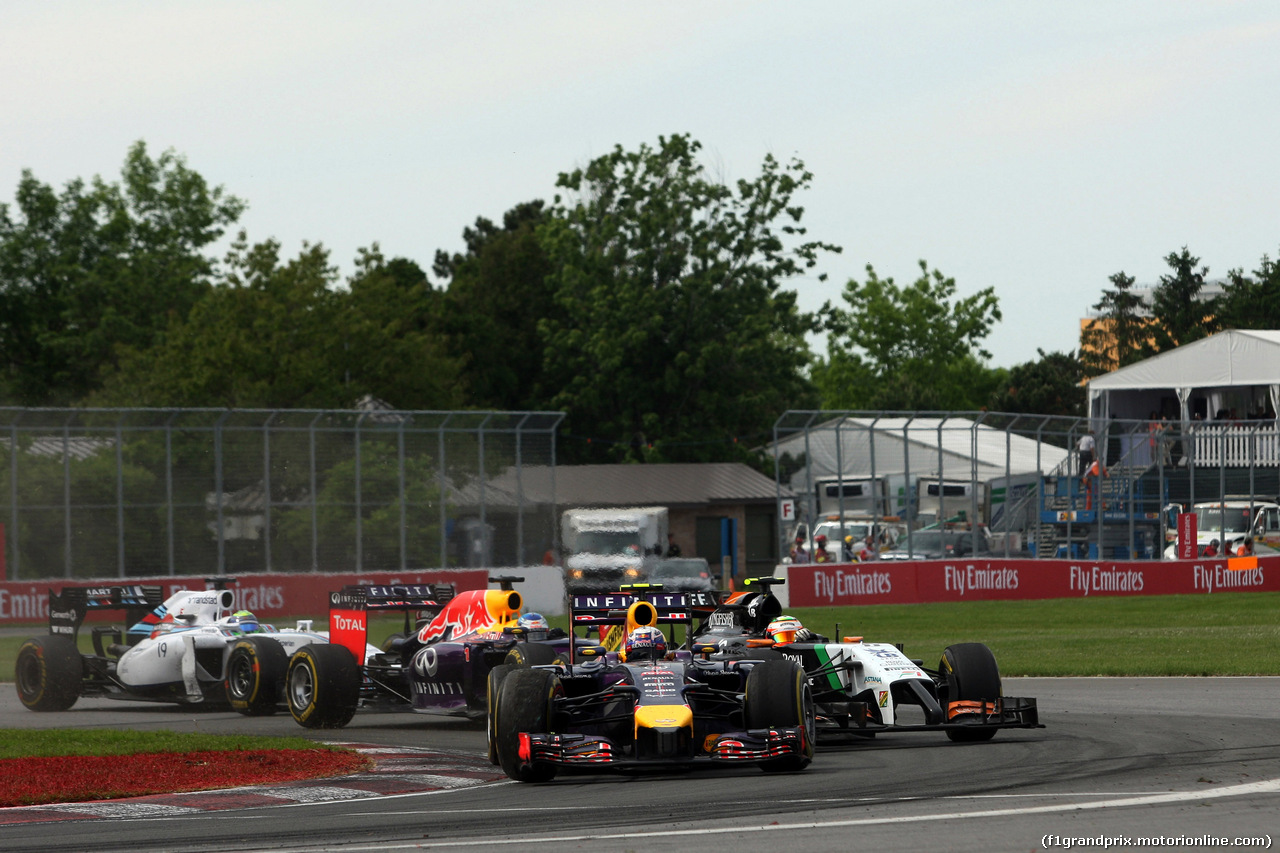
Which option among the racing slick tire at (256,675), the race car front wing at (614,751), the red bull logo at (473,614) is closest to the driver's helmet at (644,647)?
the race car front wing at (614,751)

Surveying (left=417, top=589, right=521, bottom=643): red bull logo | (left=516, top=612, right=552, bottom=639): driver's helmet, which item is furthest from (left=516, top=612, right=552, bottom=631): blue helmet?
(left=417, top=589, right=521, bottom=643): red bull logo

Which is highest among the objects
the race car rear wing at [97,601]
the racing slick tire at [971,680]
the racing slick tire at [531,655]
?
the race car rear wing at [97,601]

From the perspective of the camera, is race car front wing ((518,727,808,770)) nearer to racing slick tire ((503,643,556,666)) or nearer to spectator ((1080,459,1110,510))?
racing slick tire ((503,643,556,666))

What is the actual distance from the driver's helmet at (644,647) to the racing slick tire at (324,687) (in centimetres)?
374

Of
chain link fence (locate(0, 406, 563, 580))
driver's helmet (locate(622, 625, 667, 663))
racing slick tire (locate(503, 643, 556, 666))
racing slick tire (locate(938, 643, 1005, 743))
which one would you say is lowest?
racing slick tire (locate(938, 643, 1005, 743))

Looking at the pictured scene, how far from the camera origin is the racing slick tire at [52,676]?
719 inches

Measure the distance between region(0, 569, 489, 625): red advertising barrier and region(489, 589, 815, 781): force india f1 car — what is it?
18.0 meters

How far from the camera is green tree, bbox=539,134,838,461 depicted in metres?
54.6

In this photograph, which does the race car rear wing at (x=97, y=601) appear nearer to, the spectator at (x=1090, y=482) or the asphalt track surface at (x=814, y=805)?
the asphalt track surface at (x=814, y=805)

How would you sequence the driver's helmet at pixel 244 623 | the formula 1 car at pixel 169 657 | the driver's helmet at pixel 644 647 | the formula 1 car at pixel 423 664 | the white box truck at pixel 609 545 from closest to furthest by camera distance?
the driver's helmet at pixel 644 647
the formula 1 car at pixel 423 664
the formula 1 car at pixel 169 657
the driver's helmet at pixel 244 623
the white box truck at pixel 609 545

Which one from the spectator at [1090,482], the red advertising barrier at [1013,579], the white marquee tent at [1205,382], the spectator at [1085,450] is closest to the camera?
the red advertising barrier at [1013,579]

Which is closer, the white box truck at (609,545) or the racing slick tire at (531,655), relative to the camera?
the racing slick tire at (531,655)

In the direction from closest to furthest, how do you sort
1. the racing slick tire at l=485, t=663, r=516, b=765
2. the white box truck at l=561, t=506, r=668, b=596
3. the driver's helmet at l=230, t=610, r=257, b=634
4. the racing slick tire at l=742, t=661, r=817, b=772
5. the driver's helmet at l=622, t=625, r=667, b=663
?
the racing slick tire at l=742, t=661, r=817, b=772
the racing slick tire at l=485, t=663, r=516, b=765
the driver's helmet at l=622, t=625, r=667, b=663
the driver's helmet at l=230, t=610, r=257, b=634
the white box truck at l=561, t=506, r=668, b=596

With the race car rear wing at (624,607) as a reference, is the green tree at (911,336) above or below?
above
